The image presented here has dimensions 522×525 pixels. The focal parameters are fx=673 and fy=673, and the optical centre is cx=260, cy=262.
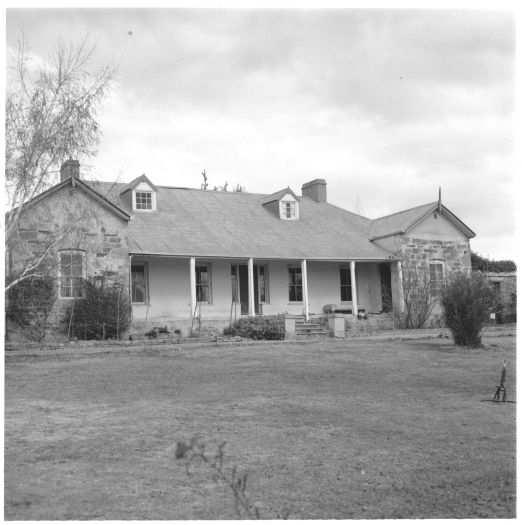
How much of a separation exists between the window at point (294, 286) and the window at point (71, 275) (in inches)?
363

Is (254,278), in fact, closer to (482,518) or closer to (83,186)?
(83,186)

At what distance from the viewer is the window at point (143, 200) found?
85.6ft

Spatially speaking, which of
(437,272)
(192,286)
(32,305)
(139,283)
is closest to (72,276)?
(32,305)

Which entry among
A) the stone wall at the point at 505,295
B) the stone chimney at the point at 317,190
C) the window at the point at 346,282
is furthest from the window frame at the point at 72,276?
the stone wall at the point at 505,295

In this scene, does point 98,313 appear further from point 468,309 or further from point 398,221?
point 398,221

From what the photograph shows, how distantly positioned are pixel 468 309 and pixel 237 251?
9868 mm

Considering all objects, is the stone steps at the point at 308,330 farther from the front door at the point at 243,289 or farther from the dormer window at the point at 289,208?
the dormer window at the point at 289,208

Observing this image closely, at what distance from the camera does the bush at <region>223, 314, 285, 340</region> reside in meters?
21.3

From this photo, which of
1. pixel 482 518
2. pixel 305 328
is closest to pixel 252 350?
pixel 305 328

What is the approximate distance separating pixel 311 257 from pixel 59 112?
493 inches

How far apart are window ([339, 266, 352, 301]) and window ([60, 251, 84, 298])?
11.7 m

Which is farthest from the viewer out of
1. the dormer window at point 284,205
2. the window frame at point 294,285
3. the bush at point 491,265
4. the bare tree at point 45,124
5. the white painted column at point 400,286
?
the bush at point 491,265

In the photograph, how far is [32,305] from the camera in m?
19.5

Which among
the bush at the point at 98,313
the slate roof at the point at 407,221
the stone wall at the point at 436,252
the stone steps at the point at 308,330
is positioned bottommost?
the stone steps at the point at 308,330
